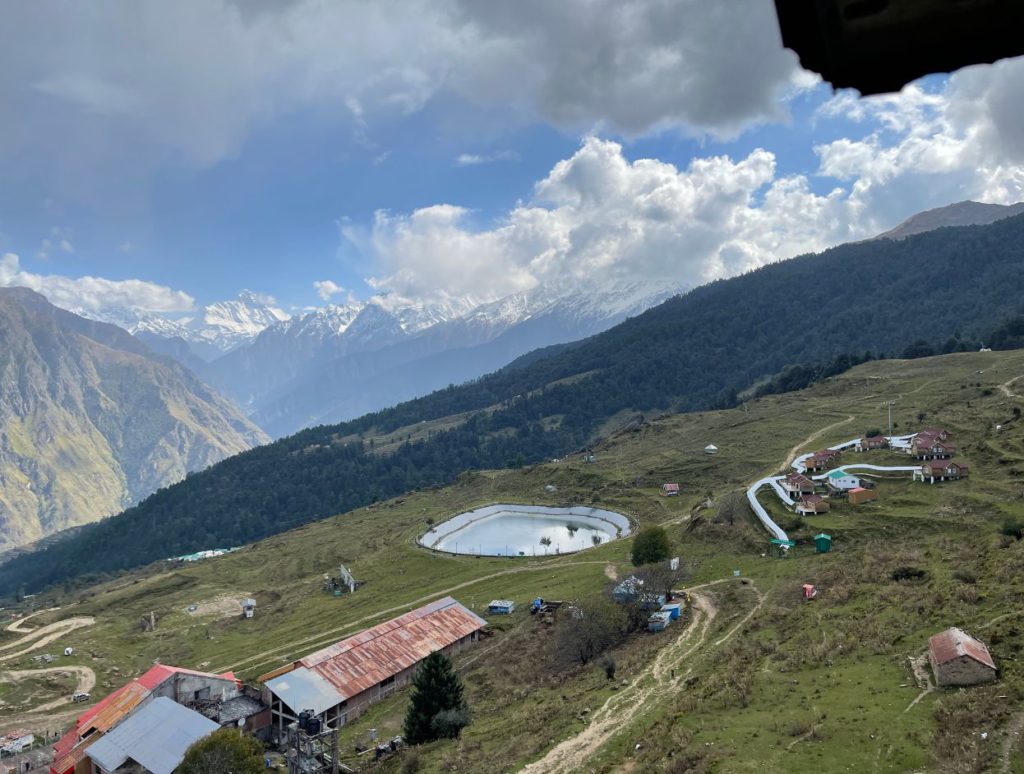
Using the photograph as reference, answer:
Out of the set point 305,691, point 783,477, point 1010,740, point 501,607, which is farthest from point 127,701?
point 783,477

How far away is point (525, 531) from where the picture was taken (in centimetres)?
10406

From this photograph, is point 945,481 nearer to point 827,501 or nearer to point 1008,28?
point 827,501

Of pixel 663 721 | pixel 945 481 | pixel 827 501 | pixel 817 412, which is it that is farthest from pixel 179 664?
pixel 817 412

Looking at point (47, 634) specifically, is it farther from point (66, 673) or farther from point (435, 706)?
point (435, 706)

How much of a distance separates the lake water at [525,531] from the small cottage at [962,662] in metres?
61.4

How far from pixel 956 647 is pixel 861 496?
130 feet

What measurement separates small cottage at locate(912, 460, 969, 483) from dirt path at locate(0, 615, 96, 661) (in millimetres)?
99020

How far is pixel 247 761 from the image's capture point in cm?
3238

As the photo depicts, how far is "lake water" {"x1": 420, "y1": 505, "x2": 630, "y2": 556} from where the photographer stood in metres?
91.7

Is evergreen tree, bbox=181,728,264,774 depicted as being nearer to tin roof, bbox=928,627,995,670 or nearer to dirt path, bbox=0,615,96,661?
tin roof, bbox=928,627,995,670

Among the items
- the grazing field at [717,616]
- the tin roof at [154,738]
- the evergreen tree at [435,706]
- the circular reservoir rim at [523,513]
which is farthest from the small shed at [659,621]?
the circular reservoir rim at [523,513]

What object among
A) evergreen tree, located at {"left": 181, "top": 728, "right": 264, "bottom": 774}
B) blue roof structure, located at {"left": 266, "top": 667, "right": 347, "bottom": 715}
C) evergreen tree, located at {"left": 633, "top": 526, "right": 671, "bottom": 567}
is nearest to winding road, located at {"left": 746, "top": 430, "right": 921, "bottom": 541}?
evergreen tree, located at {"left": 633, "top": 526, "right": 671, "bottom": 567}

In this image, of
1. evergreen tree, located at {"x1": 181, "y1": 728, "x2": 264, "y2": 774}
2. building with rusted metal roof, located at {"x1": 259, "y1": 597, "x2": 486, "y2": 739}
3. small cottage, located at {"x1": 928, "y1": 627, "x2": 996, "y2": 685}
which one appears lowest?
building with rusted metal roof, located at {"x1": 259, "y1": 597, "x2": 486, "y2": 739}

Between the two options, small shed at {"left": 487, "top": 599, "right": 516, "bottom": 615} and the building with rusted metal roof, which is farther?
small shed at {"left": 487, "top": 599, "right": 516, "bottom": 615}
